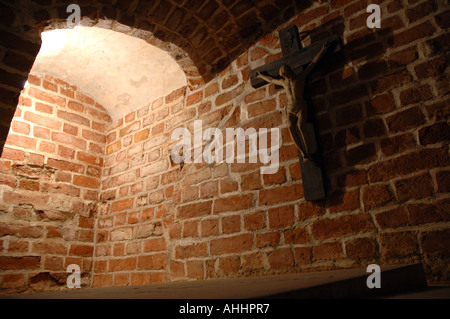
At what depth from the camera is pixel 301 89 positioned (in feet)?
5.44

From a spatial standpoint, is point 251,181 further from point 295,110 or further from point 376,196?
point 376,196

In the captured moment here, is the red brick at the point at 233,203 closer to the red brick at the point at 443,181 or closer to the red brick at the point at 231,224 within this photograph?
the red brick at the point at 231,224

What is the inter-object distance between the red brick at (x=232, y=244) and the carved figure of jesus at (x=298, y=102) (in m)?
0.57

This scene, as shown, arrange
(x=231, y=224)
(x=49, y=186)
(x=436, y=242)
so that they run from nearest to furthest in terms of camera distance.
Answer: (x=436, y=242) → (x=231, y=224) → (x=49, y=186)

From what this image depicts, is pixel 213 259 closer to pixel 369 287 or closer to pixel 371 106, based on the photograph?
pixel 369 287

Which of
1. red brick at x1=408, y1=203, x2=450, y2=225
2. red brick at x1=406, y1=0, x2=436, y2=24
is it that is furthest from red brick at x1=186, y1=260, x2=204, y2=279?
red brick at x1=406, y1=0, x2=436, y2=24

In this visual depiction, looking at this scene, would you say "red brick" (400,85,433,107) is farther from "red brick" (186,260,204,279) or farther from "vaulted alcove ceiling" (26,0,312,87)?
"red brick" (186,260,204,279)

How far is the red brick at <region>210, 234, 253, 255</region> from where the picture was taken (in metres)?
1.74

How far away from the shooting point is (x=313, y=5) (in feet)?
6.13

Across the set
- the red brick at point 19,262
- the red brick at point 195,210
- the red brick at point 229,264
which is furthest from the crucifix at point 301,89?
the red brick at point 19,262

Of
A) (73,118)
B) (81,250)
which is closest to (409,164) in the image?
(81,250)

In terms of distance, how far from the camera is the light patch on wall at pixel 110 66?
7.57ft

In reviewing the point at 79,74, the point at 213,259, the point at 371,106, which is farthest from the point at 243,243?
the point at 79,74

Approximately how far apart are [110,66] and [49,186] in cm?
111
